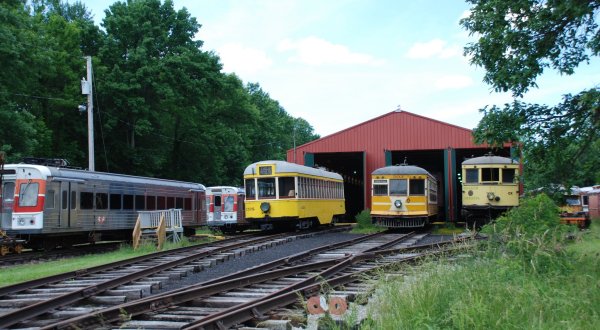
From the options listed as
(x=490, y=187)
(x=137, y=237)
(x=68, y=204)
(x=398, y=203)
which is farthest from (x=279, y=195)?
(x=490, y=187)

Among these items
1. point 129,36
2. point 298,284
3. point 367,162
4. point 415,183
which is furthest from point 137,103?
point 298,284

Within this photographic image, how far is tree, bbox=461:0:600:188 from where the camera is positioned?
10570 mm

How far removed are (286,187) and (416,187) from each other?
5550mm

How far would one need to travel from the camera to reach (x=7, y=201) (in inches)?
736

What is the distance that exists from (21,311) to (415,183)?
1969cm

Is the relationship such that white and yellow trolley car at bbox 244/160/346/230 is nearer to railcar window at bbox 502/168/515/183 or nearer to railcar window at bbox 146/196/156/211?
railcar window at bbox 146/196/156/211

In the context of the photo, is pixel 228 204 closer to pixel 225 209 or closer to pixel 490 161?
pixel 225 209

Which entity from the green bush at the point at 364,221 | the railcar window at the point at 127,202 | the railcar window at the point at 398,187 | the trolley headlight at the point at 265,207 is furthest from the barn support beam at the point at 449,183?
the railcar window at the point at 127,202

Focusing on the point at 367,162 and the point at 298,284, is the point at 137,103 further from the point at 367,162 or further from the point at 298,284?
the point at 298,284

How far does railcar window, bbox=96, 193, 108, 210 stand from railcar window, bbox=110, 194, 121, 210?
1.15 ft

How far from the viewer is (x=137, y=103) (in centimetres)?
3681

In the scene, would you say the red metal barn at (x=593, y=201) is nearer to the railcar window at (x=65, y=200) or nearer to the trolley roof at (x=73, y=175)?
the trolley roof at (x=73, y=175)

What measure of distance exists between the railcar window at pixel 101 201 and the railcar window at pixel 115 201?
35 centimetres

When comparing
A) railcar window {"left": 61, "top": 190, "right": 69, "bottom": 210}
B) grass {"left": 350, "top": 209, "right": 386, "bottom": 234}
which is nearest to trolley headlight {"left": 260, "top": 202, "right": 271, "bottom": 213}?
grass {"left": 350, "top": 209, "right": 386, "bottom": 234}
